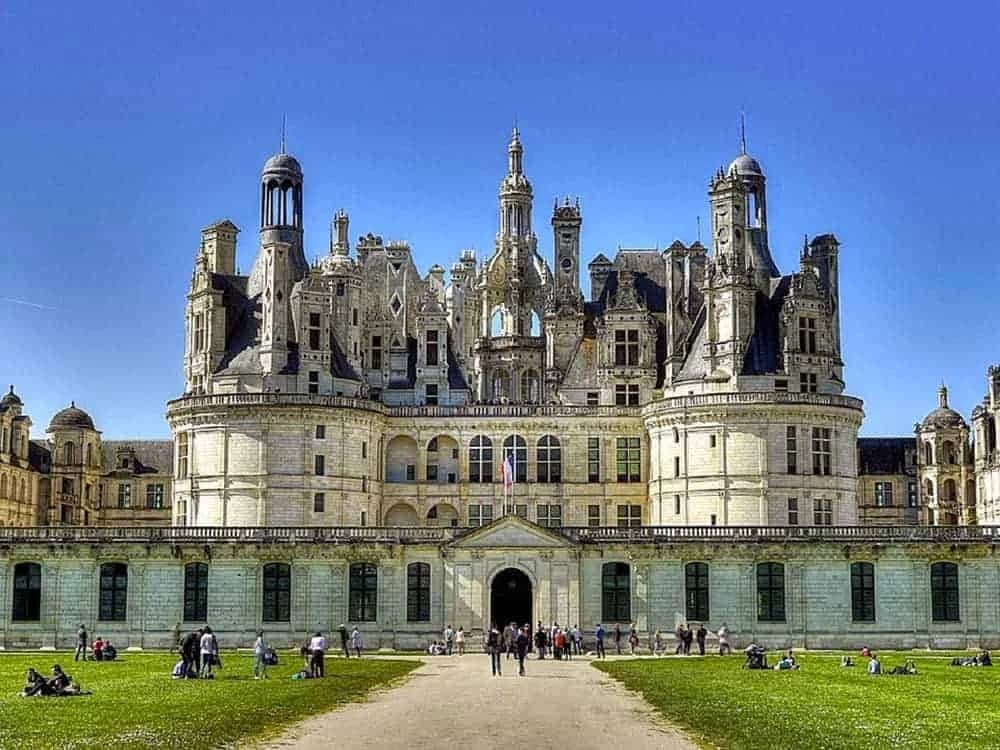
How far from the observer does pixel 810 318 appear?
8275 centimetres

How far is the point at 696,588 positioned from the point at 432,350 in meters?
25.9

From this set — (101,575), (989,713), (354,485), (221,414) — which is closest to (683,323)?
(354,485)

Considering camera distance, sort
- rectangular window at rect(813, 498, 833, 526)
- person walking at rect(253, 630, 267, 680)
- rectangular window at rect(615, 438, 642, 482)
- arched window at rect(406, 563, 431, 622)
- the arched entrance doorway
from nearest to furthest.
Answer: person walking at rect(253, 630, 267, 680), arched window at rect(406, 563, 431, 622), the arched entrance doorway, rectangular window at rect(813, 498, 833, 526), rectangular window at rect(615, 438, 642, 482)

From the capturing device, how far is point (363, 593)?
2840 inches

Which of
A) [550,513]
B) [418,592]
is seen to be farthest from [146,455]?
[418,592]

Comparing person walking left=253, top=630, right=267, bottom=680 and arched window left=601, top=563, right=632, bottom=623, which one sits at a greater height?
arched window left=601, top=563, right=632, bottom=623

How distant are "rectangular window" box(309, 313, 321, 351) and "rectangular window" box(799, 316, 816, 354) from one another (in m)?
25.4

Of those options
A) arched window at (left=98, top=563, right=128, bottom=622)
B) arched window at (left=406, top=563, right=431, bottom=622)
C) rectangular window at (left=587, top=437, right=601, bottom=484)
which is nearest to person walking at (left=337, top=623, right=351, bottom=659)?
arched window at (left=406, top=563, right=431, bottom=622)

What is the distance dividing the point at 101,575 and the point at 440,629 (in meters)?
15.7

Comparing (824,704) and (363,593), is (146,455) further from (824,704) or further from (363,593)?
(824,704)

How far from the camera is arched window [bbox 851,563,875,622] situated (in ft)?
234

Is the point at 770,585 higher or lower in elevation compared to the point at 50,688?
higher

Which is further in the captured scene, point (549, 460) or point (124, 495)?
point (124, 495)

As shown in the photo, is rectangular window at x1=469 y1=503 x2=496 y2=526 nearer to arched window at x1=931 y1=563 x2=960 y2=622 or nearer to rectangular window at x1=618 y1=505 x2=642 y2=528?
rectangular window at x1=618 y1=505 x2=642 y2=528
